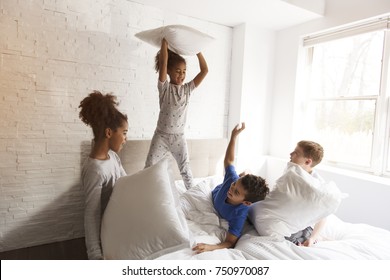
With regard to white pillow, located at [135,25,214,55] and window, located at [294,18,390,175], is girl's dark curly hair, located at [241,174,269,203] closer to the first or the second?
white pillow, located at [135,25,214,55]

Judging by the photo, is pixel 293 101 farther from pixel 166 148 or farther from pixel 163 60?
pixel 163 60

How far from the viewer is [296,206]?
5.02 ft

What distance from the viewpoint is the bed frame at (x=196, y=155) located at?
8.09 ft

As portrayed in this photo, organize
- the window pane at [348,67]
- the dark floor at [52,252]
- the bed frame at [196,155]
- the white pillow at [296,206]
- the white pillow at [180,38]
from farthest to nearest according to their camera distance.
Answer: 1. the window pane at [348,67]
2. the bed frame at [196,155]
3. the dark floor at [52,252]
4. the white pillow at [180,38]
5. the white pillow at [296,206]

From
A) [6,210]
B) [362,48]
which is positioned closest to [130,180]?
[6,210]

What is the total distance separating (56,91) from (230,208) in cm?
168

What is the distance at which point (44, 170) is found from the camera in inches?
90.4

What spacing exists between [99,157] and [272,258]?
3.15ft

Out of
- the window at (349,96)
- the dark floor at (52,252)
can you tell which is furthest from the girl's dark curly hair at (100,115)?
the window at (349,96)

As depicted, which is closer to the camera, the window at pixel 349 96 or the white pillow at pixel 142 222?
the white pillow at pixel 142 222

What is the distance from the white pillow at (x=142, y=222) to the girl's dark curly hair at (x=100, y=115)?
0.92ft

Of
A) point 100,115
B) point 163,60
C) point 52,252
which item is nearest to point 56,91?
point 163,60

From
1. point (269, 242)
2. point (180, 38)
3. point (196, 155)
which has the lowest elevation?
point (269, 242)

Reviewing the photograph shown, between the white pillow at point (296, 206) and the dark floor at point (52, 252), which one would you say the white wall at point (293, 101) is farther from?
the dark floor at point (52, 252)
